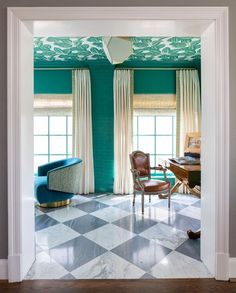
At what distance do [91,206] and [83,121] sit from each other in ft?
5.93

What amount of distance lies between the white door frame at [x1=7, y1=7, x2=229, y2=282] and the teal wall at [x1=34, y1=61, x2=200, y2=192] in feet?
9.51

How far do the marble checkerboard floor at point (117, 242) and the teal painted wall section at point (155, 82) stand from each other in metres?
2.45

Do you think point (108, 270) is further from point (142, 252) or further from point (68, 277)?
point (142, 252)

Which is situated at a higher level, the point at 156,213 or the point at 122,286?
the point at 156,213

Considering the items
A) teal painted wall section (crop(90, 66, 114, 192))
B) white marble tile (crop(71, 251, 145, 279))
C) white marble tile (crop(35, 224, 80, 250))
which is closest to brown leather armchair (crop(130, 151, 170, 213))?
teal painted wall section (crop(90, 66, 114, 192))

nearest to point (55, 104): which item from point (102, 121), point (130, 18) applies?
point (102, 121)

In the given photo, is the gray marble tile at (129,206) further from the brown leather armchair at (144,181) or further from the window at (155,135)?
the window at (155,135)

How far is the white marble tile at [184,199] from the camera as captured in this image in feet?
13.5

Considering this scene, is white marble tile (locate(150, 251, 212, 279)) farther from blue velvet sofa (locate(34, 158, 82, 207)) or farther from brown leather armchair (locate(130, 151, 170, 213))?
blue velvet sofa (locate(34, 158, 82, 207))

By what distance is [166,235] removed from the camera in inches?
109

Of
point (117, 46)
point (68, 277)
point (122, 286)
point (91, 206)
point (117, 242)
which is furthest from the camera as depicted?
point (91, 206)

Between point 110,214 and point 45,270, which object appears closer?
point 45,270

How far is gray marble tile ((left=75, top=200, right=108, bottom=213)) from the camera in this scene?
148 inches

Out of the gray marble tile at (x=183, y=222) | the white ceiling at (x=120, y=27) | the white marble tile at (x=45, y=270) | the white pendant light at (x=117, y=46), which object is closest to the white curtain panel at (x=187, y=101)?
the gray marble tile at (x=183, y=222)
